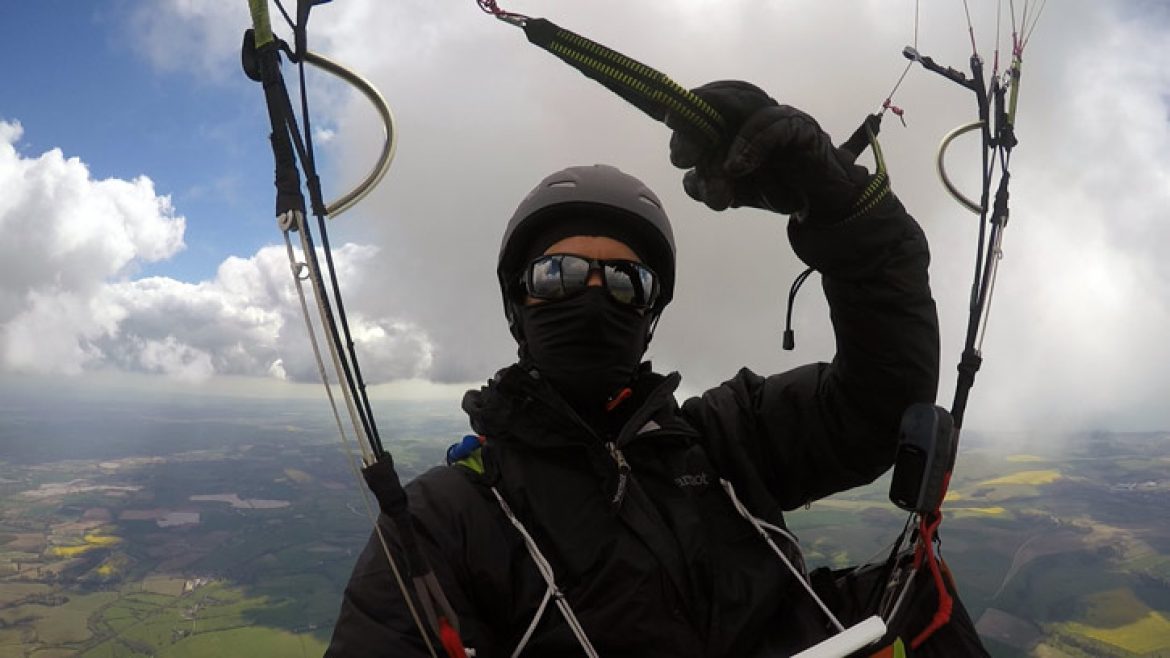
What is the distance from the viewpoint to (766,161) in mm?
1990

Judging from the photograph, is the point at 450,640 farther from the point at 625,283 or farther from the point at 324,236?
the point at 625,283

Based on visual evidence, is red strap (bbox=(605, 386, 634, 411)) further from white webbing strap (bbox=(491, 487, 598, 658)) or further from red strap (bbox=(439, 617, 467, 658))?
red strap (bbox=(439, 617, 467, 658))

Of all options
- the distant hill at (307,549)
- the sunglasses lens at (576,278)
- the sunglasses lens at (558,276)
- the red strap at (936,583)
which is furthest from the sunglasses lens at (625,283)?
the distant hill at (307,549)

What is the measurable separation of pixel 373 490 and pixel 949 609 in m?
1.88

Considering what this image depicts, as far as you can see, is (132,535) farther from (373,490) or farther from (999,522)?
Result: (999,522)

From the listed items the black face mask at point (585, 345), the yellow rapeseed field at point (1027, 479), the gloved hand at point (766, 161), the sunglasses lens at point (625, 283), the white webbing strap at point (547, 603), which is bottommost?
the yellow rapeseed field at point (1027, 479)

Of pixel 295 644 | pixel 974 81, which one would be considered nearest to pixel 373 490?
pixel 974 81

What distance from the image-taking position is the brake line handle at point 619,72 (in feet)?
5.35

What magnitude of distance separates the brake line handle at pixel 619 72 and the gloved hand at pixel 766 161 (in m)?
0.07

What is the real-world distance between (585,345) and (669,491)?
26.8 inches

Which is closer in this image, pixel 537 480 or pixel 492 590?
pixel 492 590

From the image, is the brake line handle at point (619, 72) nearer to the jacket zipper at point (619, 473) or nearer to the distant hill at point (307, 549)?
the jacket zipper at point (619, 473)

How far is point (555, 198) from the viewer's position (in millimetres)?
2701

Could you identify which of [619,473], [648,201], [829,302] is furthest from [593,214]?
[619,473]
